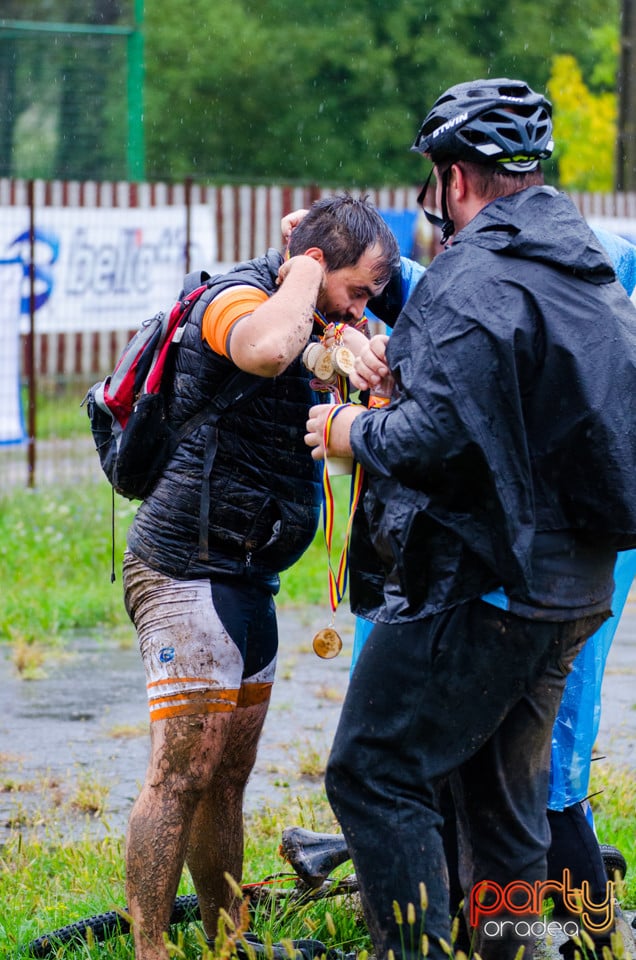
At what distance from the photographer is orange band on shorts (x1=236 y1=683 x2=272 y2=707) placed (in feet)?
12.1

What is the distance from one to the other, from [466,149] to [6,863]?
2.70 meters

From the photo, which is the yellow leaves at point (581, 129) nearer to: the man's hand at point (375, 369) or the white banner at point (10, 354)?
the white banner at point (10, 354)

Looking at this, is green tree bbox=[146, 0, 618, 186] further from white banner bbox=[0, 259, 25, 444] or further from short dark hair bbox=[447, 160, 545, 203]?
short dark hair bbox=[447, 160, 545, 203]

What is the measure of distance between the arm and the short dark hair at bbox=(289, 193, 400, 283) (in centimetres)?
16

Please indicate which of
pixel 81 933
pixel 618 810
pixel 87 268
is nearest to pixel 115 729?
pixel 618 810

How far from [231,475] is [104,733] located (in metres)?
2.95

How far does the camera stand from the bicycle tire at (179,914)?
3.74m

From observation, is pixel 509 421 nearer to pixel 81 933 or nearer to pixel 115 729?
pixel 81 933

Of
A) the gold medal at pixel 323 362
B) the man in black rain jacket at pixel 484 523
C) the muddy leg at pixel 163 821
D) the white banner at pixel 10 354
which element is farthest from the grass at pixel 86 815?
the white banner at pixel 10 354

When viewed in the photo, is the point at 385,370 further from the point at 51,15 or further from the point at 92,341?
the point at 51,15

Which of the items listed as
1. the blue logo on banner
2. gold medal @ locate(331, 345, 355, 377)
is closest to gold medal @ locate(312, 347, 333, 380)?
gold medal @ locate(331, 345, 355, 377)

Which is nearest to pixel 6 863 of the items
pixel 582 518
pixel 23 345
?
pixel 582 518

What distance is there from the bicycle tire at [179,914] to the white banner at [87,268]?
7.02 m

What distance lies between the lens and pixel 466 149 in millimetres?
3025
